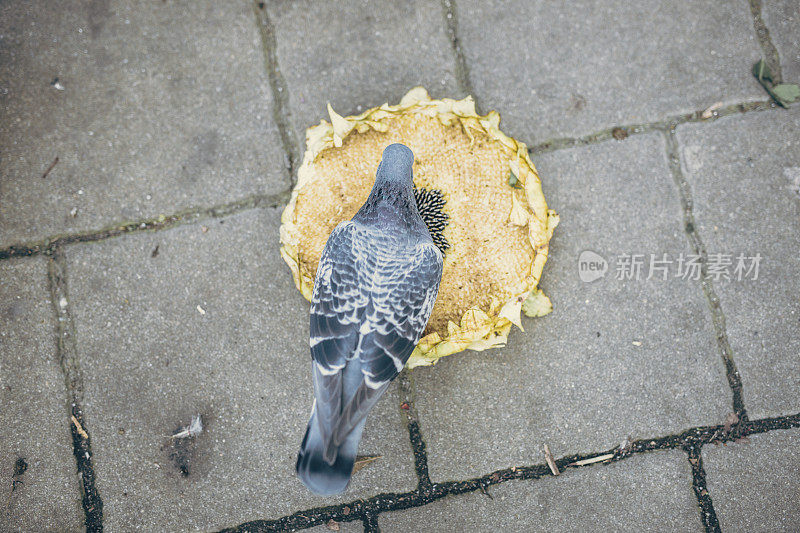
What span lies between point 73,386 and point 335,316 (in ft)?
5.71

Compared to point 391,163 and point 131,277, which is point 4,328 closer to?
point 131,277

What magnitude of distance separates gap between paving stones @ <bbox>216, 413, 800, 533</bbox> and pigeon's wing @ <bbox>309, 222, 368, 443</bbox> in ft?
2.78

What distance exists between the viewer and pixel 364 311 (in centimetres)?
232

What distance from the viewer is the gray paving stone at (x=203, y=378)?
2.86m

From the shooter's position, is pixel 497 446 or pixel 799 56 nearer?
pixel 497 446

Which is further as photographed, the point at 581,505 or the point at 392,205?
the point at 581,505

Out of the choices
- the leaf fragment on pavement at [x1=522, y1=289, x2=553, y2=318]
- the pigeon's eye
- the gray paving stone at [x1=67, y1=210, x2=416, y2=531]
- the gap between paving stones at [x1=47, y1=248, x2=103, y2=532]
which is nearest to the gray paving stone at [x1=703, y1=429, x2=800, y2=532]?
the leaf fragment on pavement at [x1=522, y1=289, x2=553, y2=318]

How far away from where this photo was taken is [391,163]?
2346 mm

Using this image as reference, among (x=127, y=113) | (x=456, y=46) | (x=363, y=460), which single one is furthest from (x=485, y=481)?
(x=127, y=113)

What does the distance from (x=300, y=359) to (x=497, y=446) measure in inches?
47.6

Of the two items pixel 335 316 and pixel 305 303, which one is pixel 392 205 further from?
pixel 305 303

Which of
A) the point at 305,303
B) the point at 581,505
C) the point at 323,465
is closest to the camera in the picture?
the point at 323,465

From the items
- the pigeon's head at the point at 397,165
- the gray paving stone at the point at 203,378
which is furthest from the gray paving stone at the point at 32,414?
the pigeon's head at the point at 397,165

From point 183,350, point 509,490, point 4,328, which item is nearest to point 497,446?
point 509,490
